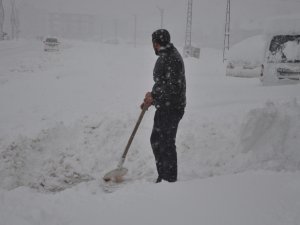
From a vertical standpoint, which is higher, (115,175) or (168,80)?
(168,80)

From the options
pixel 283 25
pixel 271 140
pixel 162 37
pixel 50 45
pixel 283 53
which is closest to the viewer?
pixel 162 37

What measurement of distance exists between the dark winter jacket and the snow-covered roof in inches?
325

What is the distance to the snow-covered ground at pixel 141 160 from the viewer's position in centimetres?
360

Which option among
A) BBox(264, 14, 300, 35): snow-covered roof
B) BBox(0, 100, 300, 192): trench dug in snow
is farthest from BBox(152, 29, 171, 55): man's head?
BBox(264, 14, 300, 35): snow-covered roof

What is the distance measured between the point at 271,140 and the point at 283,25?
7.35m

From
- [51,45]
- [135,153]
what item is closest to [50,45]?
[51,45]

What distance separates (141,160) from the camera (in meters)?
6.39

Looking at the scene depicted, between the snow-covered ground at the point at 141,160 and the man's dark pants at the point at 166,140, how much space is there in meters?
0.44

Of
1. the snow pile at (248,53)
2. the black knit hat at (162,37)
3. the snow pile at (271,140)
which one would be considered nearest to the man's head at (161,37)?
the black knit hat at (162,37)

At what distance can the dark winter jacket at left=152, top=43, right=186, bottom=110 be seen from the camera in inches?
185

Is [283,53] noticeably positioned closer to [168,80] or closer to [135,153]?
[135,153]

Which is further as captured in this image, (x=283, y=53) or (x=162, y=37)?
(x=283, y=53)

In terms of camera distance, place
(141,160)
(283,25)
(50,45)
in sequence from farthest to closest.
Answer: (50,45)
(283,25)
(141,160)

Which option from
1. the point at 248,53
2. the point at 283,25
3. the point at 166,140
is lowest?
the point at 166,140
